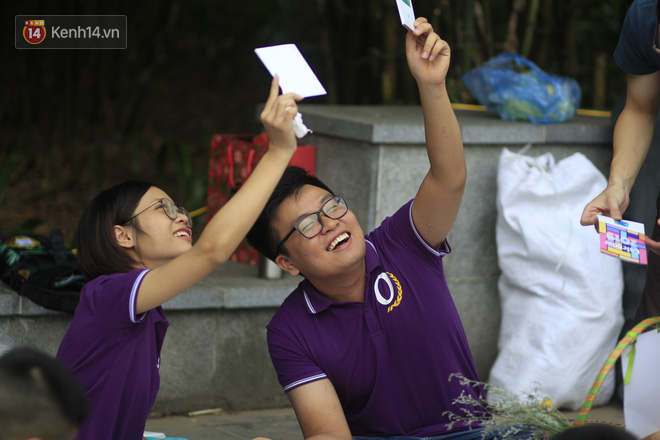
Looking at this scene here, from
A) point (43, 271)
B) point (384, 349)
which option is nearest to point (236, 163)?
point (43, 271)

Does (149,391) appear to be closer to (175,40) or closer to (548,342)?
(548,342)

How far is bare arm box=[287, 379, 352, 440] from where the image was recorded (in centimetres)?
238

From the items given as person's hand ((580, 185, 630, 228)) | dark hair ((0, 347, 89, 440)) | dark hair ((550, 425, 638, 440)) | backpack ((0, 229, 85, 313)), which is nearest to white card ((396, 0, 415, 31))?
person's hand ((580, 185, 630, 228))

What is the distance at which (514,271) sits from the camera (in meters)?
3.83

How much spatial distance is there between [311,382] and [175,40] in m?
8.69

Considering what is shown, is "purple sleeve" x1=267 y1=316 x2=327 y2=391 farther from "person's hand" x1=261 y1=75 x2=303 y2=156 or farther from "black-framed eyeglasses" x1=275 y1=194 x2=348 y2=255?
"person's hand" x1=261 y1=75 x2=303 y2=156

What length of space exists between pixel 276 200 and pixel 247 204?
0.49m

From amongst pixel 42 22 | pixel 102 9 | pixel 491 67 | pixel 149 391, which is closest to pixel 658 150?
pixel 491 67

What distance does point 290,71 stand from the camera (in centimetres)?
213

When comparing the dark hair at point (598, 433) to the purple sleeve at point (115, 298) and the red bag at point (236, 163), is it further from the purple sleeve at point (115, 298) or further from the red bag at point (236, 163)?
the red bag at point (236, 163)

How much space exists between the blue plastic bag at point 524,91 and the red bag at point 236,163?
0.86m

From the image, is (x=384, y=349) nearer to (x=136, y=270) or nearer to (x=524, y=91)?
(x=136, y=270)

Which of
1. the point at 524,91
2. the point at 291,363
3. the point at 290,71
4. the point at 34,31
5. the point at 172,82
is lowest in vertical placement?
the point at 291,363

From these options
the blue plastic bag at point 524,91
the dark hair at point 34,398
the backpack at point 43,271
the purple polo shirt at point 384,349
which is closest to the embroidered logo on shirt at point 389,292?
the purple polo shirt at point 384,349
